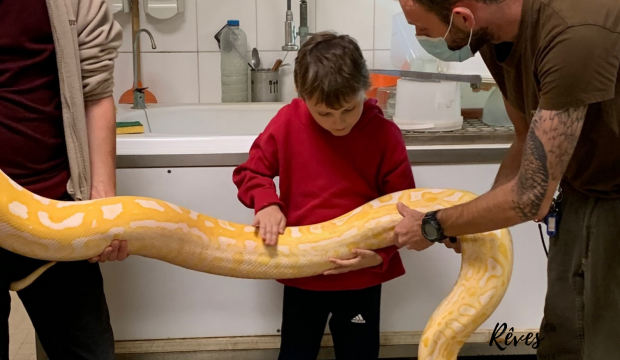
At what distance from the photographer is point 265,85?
10.1 ft

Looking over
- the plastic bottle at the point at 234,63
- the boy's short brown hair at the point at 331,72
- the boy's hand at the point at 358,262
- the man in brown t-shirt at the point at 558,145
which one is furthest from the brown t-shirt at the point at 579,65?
the plastic bottle at the point at 234,63

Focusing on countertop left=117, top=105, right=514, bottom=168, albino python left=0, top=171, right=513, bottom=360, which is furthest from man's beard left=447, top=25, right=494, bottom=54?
countertop left=117, top=105, right=514, bottom=168

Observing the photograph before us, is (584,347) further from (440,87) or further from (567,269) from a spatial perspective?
(440,87)

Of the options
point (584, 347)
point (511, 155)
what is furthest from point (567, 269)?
point (511, 155)

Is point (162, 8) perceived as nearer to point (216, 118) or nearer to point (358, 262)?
point (216, 118)

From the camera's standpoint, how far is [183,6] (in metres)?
3.01

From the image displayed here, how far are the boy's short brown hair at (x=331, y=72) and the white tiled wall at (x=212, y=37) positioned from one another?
1.59 metres

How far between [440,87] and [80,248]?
1455 mm

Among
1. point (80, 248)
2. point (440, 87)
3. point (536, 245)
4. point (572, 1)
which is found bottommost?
point (536, 245)

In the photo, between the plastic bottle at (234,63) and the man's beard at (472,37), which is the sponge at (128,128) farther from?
the man's beard at (472,37)

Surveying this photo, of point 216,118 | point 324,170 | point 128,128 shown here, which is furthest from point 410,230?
point 216,118

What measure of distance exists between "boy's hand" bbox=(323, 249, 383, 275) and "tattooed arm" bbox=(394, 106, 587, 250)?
28 centimetres

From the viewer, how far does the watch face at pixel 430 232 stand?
1.49 meters

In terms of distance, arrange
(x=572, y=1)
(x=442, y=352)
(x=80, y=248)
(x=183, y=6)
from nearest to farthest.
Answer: (x=572, y=1)
(x=80, y=248)
(x=442, y=352)
(x=183, y=6)
